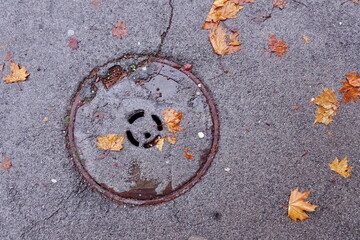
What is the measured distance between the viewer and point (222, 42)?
2.69 m

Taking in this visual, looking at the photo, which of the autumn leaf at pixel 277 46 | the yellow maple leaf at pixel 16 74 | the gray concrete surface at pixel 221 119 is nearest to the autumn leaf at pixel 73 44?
the gray concrete surface at pixel 221 119

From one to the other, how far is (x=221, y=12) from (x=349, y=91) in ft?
3.90

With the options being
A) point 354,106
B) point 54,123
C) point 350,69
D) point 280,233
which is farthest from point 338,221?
point 54,123

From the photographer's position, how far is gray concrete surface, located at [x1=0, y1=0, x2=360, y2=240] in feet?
7.97

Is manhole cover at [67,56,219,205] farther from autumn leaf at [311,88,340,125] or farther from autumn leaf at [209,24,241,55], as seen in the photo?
autumn leaf at [311,88,340,125]

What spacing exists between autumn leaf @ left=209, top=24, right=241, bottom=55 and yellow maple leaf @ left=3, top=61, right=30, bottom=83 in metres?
1.51

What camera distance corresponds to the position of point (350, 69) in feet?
8.65

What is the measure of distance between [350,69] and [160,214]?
186 cm

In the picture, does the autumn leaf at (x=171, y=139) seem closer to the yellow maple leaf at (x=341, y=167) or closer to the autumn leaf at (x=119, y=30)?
the autumn leaf at (x=119, y=30)

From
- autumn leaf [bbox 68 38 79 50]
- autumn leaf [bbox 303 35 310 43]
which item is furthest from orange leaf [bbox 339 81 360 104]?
autumn leaf [bbox 68 38 79 50]

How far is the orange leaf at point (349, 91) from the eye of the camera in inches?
102

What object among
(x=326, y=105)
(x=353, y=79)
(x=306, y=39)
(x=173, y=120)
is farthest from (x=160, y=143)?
(x=353, y=79)

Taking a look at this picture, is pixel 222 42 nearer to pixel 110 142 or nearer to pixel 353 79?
pixel 353 79

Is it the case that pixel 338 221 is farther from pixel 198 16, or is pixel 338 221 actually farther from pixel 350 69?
pixel 198 16
